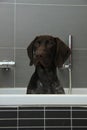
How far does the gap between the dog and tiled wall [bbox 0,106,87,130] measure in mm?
325

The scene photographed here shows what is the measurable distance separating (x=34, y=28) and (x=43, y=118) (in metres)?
1.48

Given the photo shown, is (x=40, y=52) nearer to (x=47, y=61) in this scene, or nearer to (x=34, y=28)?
(x=47, y=61)

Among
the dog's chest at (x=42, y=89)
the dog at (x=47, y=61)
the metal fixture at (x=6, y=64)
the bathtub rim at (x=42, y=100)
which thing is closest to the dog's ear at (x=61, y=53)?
the dog at (x=47, y=61)

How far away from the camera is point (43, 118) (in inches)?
45.9

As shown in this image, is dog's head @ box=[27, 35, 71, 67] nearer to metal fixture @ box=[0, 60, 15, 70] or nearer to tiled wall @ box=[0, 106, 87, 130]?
tiled wall @ box=[0, 106, 87, 130]

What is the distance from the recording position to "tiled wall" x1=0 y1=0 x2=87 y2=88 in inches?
100.0

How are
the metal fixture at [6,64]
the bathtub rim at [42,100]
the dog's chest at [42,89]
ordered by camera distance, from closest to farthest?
the bathtub rim at [42,100] < the dog's chest at [42,89] < the metal fixture at [6,64]

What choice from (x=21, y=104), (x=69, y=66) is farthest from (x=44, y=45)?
(x=69, y=66)

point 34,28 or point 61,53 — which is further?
point 34,28

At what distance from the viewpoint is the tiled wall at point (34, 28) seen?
8.33 ft

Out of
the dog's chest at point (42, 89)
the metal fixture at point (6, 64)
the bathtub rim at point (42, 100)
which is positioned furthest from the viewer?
the metal fixture at point (6, 64)

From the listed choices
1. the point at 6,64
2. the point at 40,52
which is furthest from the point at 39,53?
the point at 6,64

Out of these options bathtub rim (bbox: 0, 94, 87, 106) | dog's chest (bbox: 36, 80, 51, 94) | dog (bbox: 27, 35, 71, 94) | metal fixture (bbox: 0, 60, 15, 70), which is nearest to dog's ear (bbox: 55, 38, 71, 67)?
dog (bbox: 27, 35, 71, 94)

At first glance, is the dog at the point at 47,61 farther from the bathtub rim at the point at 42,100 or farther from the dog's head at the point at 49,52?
the bathtub rim at the point at 42,100
